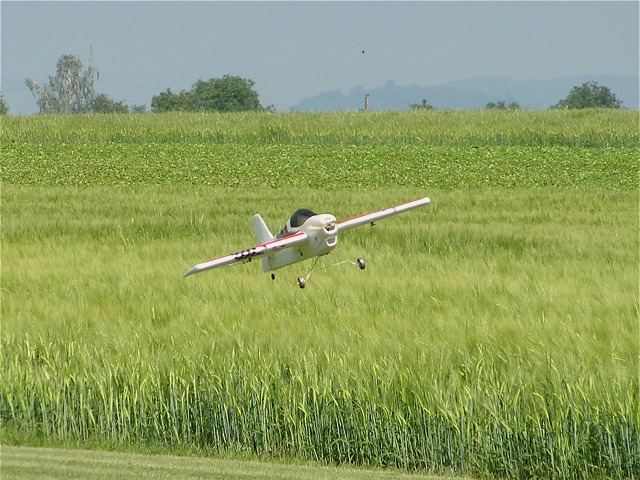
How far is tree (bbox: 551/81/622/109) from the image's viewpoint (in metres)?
167

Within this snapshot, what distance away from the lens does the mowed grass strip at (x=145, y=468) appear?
926 centimetres

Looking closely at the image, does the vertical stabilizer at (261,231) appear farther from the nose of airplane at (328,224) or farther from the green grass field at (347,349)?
the nose of airplane at (328,224)

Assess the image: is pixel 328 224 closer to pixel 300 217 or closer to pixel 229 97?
pixel 300 217

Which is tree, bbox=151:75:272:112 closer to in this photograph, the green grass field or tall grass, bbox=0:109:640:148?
tall grass, bbox=0:109:640:148

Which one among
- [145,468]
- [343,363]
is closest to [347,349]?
[343,363]

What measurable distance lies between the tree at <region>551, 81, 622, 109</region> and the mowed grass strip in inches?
6264

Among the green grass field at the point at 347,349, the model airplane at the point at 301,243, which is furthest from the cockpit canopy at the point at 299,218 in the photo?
the green grass field at the point at 347,349

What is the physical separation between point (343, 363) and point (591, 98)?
16909 cm

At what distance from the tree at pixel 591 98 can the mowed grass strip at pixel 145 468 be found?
522 feet

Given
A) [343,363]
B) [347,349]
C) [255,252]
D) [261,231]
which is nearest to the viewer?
[255,252]

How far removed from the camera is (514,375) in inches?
380

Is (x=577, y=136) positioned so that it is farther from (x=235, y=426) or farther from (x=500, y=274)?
(x=235, y=426)

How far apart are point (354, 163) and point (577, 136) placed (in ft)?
53.7

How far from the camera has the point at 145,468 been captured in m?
9.57
